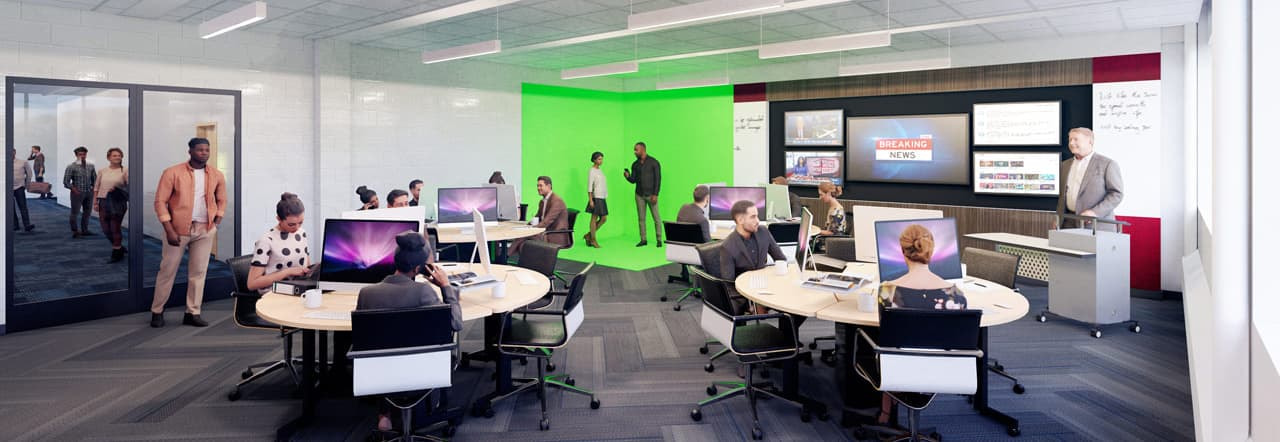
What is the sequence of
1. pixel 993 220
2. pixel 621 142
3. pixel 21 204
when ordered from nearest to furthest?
1. pixel 21 204
2. pixel 993 220
3. pixel 621 142

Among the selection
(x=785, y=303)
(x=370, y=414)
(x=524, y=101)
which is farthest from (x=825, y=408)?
(x=524, y=101)

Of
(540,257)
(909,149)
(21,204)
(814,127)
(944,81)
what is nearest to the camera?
(540,257)

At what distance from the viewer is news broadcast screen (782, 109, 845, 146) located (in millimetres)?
10445

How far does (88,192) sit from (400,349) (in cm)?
522

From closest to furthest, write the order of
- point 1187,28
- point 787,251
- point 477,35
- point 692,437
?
1. point 692,437
2. point 787,251
3. point 1187,28
4. point 477,35

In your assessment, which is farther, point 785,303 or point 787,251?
point 787,251

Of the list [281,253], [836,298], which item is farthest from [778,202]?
[281,253]

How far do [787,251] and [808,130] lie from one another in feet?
15.3

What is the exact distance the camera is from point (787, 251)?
650cm

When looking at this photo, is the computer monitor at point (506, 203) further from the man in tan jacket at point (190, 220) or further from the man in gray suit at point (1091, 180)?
the man in gray suit at point (1091, 180)

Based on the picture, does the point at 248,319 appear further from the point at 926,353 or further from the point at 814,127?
the point at 814,127

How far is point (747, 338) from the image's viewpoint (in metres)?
3.95

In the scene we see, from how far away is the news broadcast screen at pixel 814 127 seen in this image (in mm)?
10445

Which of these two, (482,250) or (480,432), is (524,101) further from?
(480,432)
